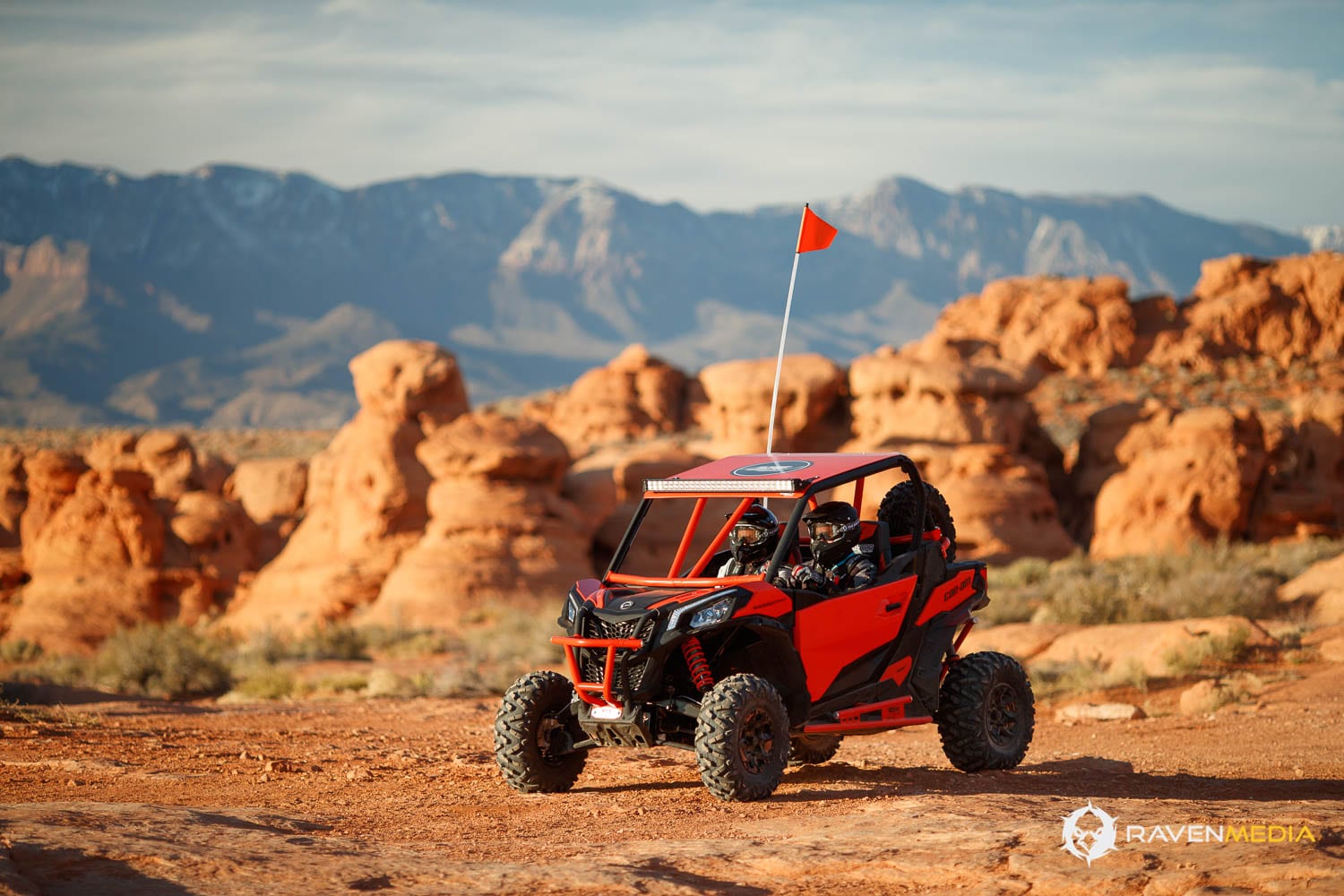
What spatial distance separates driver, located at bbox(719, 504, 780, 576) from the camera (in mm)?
8930

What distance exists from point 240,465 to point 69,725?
33832 mm

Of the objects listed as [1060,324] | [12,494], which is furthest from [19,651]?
[1060,324]

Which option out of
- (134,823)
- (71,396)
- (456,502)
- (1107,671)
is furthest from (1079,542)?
(71,396)

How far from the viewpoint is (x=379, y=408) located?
3278cm

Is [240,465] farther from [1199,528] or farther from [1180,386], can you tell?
[1180,386]

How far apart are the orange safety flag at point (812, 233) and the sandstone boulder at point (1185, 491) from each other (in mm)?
20463

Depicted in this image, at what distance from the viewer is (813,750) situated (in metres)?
10.1

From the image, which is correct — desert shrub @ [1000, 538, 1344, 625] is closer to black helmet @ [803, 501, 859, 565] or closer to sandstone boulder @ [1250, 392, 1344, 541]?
sandstone boulder @ [1250, 392, 1344, 541]

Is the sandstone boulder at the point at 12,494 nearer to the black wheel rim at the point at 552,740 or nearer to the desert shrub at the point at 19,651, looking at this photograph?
the desert shrub at the point at 19,651

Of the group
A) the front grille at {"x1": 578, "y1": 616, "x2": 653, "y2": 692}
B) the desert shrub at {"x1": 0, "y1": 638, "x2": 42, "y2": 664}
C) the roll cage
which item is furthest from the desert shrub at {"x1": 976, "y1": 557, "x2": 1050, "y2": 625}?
the desert shrub at {"x1": 0, "y1": 638, "x2": 42, "y2": 664}

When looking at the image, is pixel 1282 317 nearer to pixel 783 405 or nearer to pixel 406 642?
pixel 783 405

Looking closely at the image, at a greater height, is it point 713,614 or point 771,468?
point 771,468

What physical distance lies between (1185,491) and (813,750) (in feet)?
76.8

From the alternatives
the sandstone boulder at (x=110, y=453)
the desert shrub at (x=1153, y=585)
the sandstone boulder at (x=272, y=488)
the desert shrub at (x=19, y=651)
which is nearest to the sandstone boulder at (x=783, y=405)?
the desert shrub at (x=1153, y=585)
